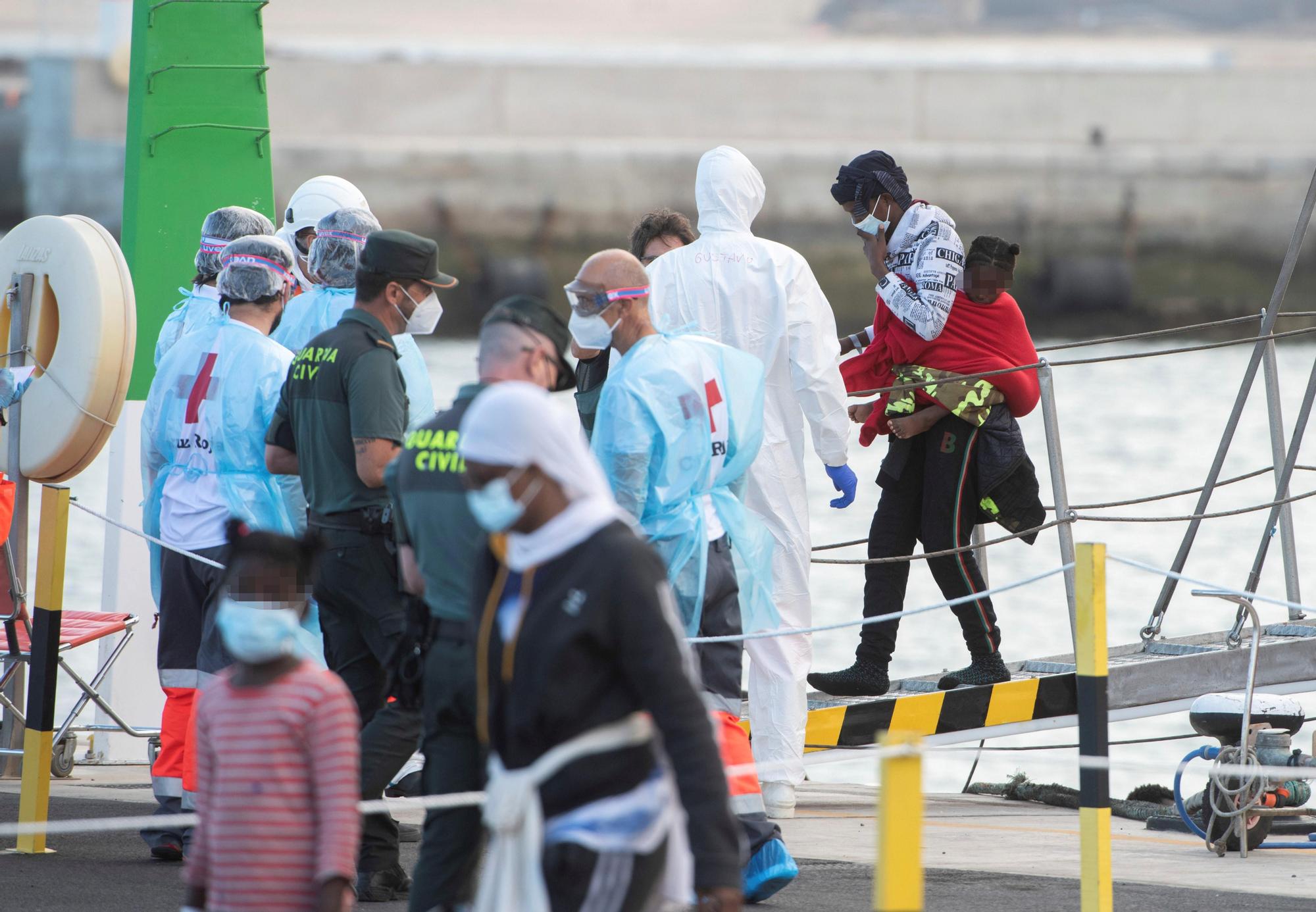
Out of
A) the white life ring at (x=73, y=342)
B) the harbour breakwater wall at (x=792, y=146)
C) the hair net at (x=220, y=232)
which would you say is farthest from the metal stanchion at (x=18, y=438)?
the harbour breakwater wall at (x=792, y=146)

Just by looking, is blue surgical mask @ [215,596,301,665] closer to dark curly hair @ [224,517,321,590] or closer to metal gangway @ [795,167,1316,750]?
dark curly hair @ [224,517,321,590]

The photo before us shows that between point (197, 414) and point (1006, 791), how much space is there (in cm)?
367

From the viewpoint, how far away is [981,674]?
260 inches

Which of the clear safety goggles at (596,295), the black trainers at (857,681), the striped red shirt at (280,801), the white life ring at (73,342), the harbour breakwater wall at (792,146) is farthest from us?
the harbour breakwater wall at (792,146)

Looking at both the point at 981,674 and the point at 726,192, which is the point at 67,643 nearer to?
the point at 726,192

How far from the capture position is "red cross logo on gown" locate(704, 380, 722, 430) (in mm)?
5008

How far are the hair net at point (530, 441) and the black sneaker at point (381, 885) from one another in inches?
97.6

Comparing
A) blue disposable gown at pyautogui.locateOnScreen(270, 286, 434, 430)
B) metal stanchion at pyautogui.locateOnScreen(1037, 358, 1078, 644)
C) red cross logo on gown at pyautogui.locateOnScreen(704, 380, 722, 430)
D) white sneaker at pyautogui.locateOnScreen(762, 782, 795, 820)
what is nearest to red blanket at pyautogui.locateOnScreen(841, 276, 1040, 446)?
metal stanchion at pyautogui.locateOnScreen(1037, 358, 1078, 644)

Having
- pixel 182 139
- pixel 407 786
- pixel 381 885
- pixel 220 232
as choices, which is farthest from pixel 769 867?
pixel 182 139

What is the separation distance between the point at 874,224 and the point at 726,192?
655 mm

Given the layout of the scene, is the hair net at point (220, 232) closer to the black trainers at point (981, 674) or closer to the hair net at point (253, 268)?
the hair net at point (253, 268)

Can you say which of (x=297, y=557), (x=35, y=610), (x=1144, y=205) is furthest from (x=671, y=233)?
(x=1144, y=205)

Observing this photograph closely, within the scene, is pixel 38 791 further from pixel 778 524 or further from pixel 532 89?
pixel 532 89

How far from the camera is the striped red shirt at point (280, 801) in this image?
3.21 meters
